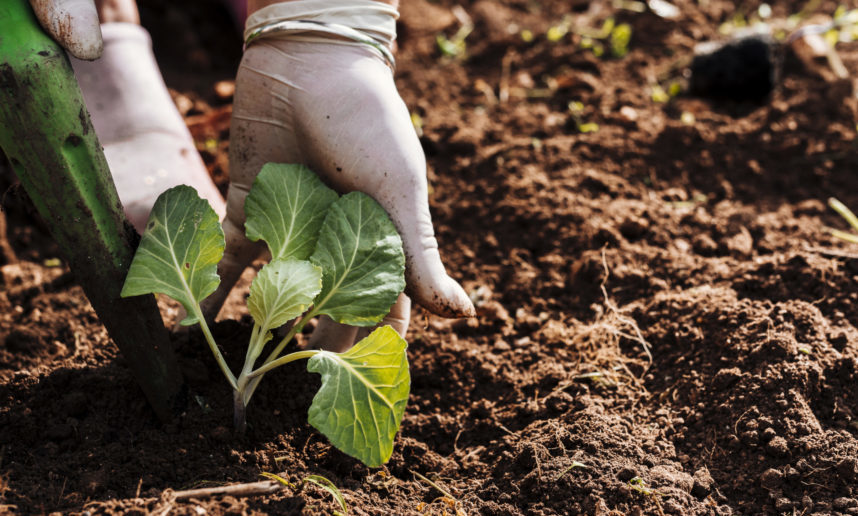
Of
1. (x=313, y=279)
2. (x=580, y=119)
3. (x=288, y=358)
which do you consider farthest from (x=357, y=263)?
(x=580, y=119)

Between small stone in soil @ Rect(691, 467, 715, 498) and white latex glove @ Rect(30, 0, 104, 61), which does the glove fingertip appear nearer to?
white latex glove @ Rect(30, 0, 104, 61)

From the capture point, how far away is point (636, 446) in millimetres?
1627

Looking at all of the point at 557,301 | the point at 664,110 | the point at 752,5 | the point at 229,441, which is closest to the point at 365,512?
the point at 229,441

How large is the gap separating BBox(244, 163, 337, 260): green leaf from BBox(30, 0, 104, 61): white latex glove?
42 centimetres

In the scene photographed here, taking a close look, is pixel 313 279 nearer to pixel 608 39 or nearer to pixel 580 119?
pixel 580 119

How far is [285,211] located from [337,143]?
7.9 inches

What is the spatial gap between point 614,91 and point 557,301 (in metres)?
1.35

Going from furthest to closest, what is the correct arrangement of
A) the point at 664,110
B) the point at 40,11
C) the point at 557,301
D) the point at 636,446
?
the point at 664,110
the point at 557,301
the point at 636,446
the point at 40,11

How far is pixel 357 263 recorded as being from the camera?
5.12ft

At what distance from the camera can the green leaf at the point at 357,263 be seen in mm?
1539

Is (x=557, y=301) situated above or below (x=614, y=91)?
below

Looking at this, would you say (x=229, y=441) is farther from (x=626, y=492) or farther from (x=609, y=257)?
(x=609, y=257)

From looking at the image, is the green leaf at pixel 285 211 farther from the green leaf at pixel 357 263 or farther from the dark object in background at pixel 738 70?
the dark object in background at pixel 738 70

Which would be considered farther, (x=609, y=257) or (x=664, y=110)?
(x=664, y=110)
